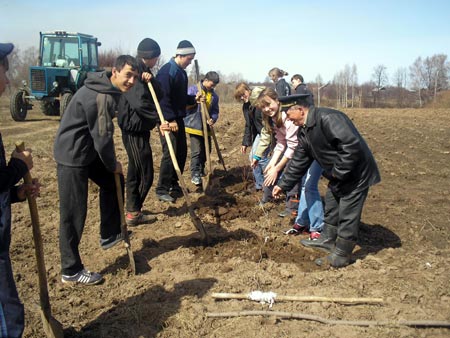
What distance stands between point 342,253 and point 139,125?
2665mm

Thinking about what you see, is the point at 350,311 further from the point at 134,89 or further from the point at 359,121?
the point at 359,121

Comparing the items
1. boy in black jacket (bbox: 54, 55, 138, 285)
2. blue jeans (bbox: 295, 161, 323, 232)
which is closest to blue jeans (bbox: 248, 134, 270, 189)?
blue jeans (bbox: 295, 161, 323, 232)

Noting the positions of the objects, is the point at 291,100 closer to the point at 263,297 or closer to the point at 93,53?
the point at 263,297

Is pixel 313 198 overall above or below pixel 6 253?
below

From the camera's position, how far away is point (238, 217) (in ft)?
17.8

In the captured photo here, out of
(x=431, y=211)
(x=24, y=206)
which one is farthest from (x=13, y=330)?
(x=431, y=211)

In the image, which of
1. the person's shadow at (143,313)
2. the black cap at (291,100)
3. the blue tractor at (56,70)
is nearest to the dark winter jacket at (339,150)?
the black cap at (291,100)

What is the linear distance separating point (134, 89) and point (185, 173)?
118 inches

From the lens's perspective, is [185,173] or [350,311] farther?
[185,173]

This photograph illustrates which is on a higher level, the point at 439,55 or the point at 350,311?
the point at 439,55

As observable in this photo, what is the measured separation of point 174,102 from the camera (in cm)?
570

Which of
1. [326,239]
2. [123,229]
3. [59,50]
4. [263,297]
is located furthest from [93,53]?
[263,297]

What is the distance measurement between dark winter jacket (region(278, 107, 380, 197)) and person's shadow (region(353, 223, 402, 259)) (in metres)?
0.87

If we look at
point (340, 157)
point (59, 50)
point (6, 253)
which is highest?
point (59, 50)
